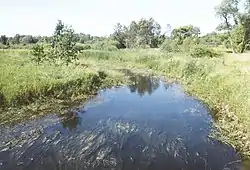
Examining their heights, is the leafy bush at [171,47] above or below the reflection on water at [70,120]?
above

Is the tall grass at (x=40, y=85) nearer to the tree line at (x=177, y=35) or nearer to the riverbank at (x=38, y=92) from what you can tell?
the riverbank at (x=38, y=92)

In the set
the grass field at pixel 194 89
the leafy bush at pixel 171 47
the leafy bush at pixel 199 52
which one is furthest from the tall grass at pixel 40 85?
the leafy bush at pixel 171 47

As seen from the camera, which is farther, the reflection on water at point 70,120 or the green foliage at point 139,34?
the green foliage at point 139,34

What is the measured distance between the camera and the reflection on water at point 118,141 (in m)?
10.2

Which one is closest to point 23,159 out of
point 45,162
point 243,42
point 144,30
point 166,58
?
point 45,162

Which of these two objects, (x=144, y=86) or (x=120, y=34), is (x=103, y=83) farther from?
(x=120, y=34)

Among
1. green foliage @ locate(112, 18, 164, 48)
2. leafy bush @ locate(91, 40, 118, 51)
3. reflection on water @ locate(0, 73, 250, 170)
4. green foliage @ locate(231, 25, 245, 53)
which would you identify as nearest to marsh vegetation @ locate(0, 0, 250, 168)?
reflection on water @ locate(0, 73, 250, 170)

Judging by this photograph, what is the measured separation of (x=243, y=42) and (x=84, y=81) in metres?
37.0

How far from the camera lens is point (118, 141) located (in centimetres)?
1218

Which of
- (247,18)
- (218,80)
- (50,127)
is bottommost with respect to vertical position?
(50,127)

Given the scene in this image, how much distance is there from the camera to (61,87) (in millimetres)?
18734

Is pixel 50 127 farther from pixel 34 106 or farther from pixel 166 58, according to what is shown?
pixel 166 58

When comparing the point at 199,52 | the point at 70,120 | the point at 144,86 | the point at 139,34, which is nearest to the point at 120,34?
the point at 139,34

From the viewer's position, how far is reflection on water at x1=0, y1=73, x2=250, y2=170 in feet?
33.3
